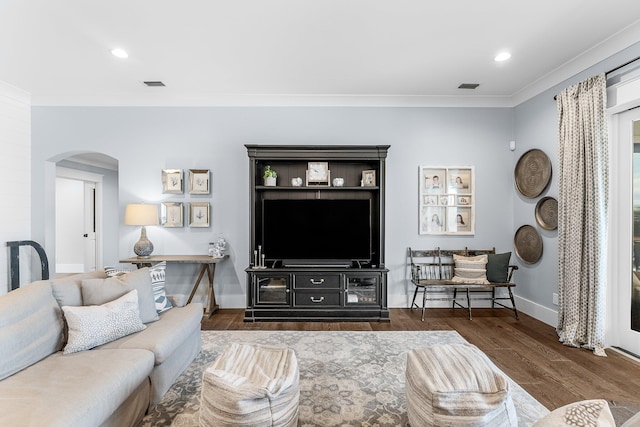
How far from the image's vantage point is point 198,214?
441 cm

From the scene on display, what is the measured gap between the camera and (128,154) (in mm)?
4449

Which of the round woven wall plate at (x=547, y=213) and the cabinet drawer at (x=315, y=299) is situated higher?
the round woven wall plate at (x=547, y=213)

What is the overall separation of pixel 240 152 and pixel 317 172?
110 cm

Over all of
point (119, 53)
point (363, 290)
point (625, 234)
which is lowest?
point (363, 290)

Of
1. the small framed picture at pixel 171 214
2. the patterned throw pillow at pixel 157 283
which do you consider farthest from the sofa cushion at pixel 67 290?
the small framed picture at pixel 171 214

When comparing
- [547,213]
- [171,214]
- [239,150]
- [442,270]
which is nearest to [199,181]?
[171,214]

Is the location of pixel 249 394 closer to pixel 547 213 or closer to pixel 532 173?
pixel 547 213

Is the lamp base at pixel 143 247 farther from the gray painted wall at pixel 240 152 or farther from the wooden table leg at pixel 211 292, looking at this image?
the wooden table leg at pixel 211 292

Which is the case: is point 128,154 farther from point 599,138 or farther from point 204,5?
point 599,138

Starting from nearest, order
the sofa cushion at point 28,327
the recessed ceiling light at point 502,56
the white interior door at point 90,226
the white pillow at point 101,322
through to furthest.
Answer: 1. the sofa cushion at point 28,327
2. the white pillow at point 101,322
3. the recessed ceiling light at point 502,56
4. the white interior door at point 90,226

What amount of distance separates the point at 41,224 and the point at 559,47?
6.46 m

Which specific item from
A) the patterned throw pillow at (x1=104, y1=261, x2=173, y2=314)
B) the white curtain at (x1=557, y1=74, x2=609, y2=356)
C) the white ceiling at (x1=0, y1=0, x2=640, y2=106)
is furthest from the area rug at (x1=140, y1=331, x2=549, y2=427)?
the white ceiling at (x1=0, y1=0, x2=640, y2=106)

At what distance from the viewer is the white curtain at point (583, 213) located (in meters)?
3.05

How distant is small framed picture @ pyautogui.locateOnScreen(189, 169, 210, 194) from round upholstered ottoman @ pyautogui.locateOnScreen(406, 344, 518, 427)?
11.4ft
